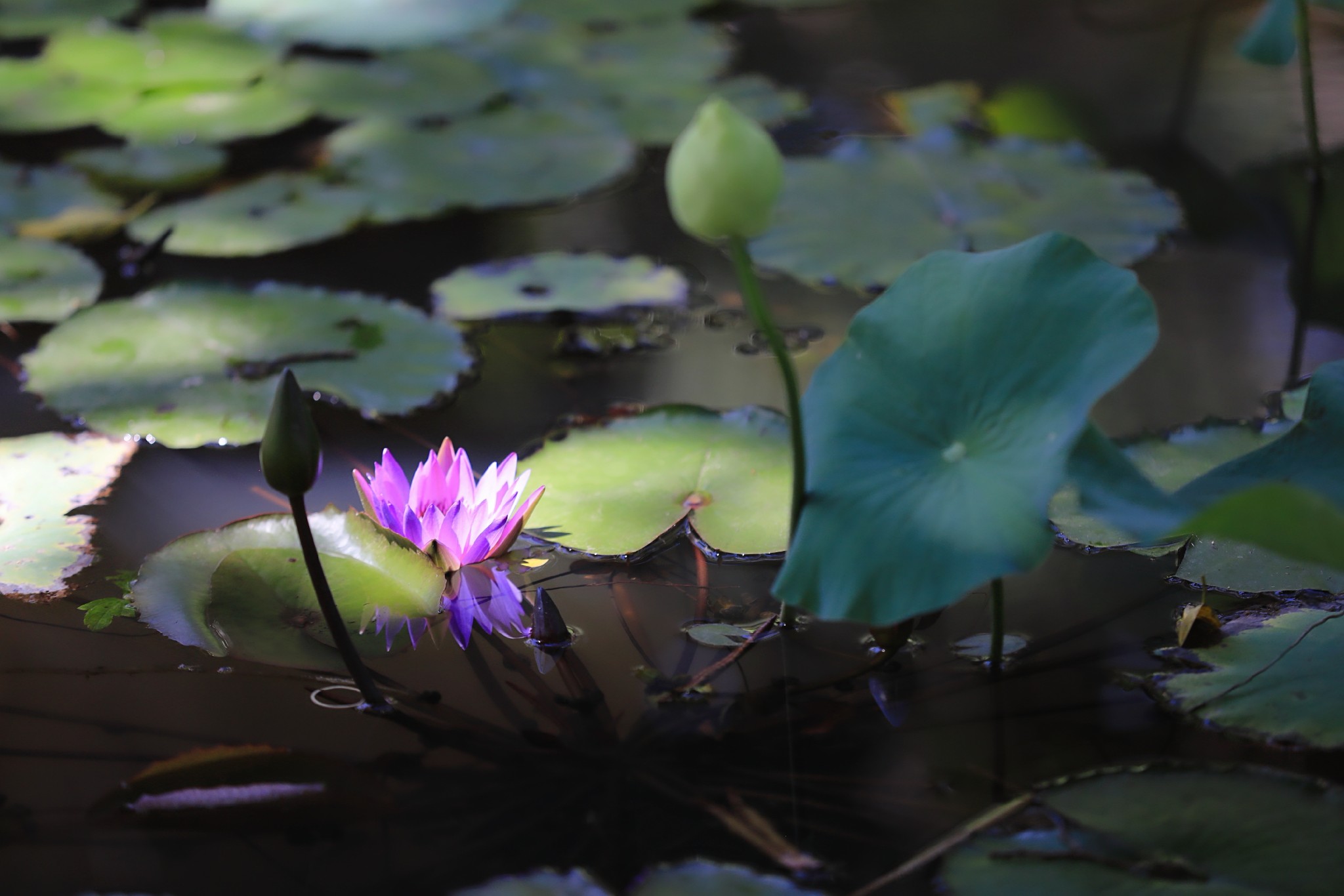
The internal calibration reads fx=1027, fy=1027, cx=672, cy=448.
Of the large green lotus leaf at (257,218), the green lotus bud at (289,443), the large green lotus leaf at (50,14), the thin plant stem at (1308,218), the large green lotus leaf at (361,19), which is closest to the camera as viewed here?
the green lotus bud at (289,443)

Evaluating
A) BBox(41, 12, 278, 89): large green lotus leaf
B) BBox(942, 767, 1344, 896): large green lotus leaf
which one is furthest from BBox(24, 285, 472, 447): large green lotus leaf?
BBox(41, 12, 278, 89): large green lotus leaf

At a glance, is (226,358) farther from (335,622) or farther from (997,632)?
(997,632)

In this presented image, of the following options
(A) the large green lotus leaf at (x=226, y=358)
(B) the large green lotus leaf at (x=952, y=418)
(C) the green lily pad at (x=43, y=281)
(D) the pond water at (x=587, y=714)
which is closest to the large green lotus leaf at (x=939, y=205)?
(D) the pond water at (x=587, y=714)

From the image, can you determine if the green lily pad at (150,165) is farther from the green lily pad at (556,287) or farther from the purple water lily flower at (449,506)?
the purple water lily flower at (449,506)

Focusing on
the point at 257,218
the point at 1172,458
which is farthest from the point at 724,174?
the point at 257,218

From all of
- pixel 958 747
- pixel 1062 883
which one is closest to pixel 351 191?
pixel 958 747

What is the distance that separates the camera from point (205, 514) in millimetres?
1359

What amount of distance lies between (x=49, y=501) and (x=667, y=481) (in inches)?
32.3

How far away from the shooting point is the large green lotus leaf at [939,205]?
1903 millimetres

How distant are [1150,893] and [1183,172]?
1865 millimetres

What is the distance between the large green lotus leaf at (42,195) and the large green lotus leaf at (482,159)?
51 centimetres

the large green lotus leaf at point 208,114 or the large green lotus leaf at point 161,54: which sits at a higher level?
the large green lotus leaf at point 161,54

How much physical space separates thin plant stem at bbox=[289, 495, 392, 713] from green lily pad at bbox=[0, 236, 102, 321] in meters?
1.07

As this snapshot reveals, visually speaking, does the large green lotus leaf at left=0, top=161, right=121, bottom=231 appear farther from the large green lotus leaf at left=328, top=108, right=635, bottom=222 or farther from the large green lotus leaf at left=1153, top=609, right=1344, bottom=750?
the large green lotus leaf at left=1153, top=609, right=1344, bottom=750
